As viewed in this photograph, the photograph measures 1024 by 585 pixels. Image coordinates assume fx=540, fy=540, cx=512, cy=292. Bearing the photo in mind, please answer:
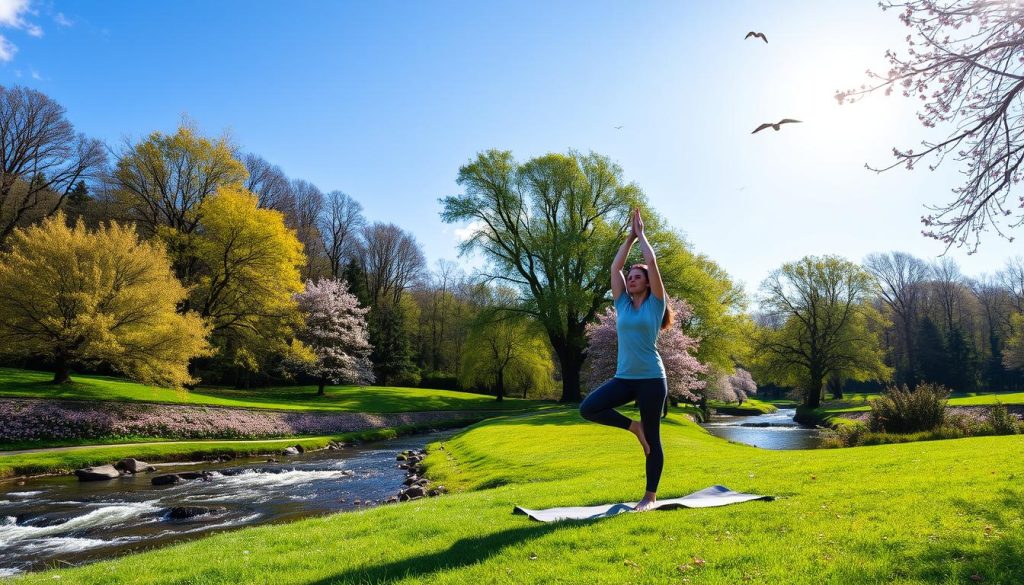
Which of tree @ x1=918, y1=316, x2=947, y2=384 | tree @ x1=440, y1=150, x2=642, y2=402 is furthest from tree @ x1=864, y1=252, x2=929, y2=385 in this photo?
tree @ x1=440, y1=150, x2=642, y2=402

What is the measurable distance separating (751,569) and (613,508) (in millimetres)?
2371

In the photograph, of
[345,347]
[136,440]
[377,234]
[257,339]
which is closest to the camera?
[136,440]

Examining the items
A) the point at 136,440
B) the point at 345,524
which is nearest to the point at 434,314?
the point at 136,440

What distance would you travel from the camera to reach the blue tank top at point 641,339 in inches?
229

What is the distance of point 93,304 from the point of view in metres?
23.0

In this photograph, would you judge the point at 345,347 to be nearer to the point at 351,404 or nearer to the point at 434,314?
the point at 351,404

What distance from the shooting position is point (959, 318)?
72188 millimetres

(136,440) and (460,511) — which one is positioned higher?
(460,511)

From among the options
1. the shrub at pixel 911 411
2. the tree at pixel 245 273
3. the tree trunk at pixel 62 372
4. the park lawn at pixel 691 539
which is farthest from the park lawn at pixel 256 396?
the shrub at pixel 911 411

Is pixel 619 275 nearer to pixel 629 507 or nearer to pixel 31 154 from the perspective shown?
pixel 629 507

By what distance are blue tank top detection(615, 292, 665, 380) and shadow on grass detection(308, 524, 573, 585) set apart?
5.81ft

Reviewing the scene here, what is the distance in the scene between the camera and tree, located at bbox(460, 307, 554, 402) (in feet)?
164

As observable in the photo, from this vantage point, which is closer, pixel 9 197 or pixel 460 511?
pixel 460 511

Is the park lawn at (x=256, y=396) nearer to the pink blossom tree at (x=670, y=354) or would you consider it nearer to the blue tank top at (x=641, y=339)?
the pink blossom tree at (x=670, y=354)
